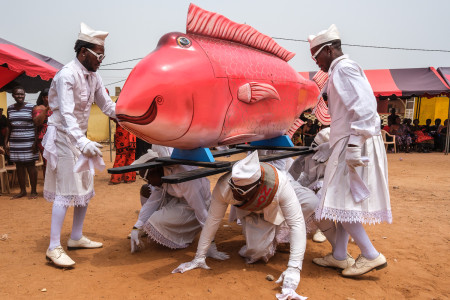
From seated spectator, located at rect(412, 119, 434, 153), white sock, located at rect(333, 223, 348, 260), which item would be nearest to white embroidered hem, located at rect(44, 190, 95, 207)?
white sock, located at rect(333, 223, 348, 260)

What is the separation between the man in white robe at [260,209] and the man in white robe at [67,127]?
1.14 metres

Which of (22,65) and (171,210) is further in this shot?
(22,65)

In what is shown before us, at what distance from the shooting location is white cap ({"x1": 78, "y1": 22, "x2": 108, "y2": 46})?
3051 millimetres

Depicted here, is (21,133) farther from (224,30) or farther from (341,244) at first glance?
(341,244)

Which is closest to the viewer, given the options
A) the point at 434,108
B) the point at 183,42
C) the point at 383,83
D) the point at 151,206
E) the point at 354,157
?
the point at 183,42

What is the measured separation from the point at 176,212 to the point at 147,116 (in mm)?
1489

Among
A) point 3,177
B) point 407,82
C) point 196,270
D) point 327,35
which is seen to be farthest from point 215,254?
point 407,82

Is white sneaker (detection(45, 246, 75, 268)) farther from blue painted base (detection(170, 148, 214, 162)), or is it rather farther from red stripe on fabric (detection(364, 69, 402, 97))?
red stripe on fabric (detection(364, 69, 402, 97))

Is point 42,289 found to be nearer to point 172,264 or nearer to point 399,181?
point 172,264

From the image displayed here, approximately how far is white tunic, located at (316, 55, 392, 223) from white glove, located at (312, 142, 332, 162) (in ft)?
1.87

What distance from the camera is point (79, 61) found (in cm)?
318

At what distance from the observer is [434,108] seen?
1703cm

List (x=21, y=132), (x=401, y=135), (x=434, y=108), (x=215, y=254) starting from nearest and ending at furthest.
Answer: (x=215, y=254) < (x=21, y=132) < (x=401, y=135) < (x=434, y=108)

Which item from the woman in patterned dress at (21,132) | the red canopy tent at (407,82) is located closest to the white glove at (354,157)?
the woman in patterned dress at (21,132)
